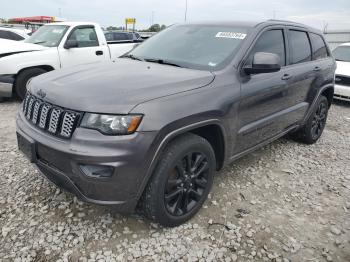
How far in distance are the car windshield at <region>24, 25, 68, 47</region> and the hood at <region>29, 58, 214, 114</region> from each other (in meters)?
4.26

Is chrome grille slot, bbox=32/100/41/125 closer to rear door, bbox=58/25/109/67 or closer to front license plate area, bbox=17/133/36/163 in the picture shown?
front license plate area, bbox=17/133/36/163

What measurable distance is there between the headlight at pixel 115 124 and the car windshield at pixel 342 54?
8374 mm

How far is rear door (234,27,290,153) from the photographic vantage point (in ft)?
10.2

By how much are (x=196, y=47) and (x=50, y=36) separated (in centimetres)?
493

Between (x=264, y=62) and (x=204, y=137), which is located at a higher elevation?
(x=264, y=62)

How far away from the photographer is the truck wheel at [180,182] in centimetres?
244

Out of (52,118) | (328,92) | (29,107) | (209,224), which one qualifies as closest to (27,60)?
(29,107)

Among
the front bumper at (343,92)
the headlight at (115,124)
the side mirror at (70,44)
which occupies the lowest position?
the front bumper at (343,92)

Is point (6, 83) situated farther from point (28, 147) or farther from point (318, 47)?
point (318, 47)

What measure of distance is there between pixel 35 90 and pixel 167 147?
1254 mm

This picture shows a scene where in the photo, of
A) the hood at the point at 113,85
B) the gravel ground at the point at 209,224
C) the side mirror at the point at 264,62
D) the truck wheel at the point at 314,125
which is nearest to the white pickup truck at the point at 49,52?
the gravel ground at the point at 209,224

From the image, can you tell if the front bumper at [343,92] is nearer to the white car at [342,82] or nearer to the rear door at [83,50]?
the white car at [342,82]

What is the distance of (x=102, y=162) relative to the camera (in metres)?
2.16

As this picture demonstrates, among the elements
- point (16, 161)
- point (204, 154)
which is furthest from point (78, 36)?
point (204, 154)
